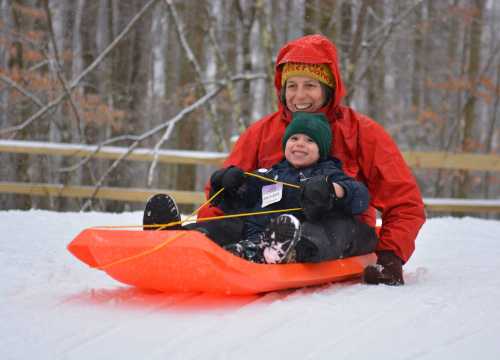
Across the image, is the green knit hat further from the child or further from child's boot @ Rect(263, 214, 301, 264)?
child's boot @ Rect(263, 214, 301, 264)

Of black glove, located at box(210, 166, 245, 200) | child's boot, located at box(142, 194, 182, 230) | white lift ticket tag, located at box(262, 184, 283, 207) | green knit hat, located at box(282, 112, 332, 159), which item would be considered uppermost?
green knit hat, located at box(282, 112, 332, 159)

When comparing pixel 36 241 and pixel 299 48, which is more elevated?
pixel 299 48

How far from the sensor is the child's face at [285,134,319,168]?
8.73 ft

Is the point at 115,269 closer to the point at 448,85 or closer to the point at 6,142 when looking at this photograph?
the point at 6,142

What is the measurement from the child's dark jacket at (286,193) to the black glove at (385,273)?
270mm

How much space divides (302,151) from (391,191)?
453 mm

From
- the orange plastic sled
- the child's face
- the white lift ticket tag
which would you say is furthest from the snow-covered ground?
the child's face

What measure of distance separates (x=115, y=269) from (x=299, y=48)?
4.52ft

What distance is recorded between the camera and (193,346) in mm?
1685

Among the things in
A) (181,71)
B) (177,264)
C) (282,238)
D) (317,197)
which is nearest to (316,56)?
(317,197)

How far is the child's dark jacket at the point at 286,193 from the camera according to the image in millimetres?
2443

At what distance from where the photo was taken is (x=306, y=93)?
9.52ft

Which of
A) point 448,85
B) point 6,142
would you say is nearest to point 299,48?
point 6,142

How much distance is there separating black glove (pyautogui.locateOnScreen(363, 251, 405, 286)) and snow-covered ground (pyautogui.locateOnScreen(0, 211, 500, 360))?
93 millimetres
